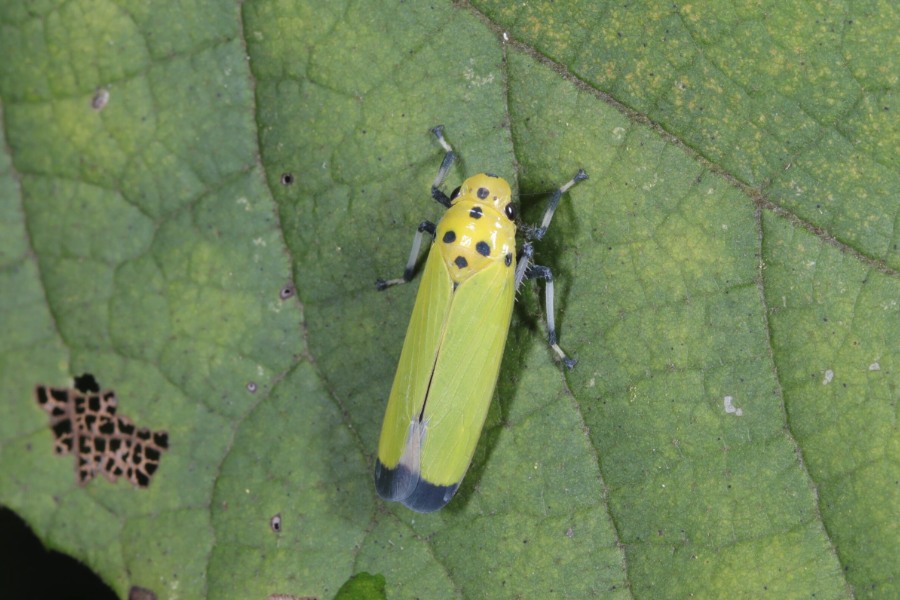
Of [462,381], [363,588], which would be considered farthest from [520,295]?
[363,588]

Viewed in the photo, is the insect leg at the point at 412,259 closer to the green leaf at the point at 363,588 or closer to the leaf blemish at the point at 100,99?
the green leaf at the point at 363,588

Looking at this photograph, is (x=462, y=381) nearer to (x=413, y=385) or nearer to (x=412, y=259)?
(x=413, y=385)

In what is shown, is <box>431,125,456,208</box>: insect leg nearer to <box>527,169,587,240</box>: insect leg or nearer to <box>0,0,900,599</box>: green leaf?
<box>0,0,900,599</box>: green leaf

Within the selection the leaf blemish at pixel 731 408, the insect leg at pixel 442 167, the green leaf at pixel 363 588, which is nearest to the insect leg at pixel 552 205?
the insect leg at pixel 442 167

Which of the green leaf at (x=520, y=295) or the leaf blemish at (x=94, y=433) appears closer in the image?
the green leaf at (x=520, y=295)

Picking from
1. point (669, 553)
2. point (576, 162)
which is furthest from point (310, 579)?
point (576, 162)

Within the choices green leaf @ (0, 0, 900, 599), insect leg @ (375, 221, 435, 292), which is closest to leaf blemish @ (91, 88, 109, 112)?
green leaf @ (0, 0, 900, 599)

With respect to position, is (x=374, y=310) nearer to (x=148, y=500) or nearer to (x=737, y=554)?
(x=148, y=500)
